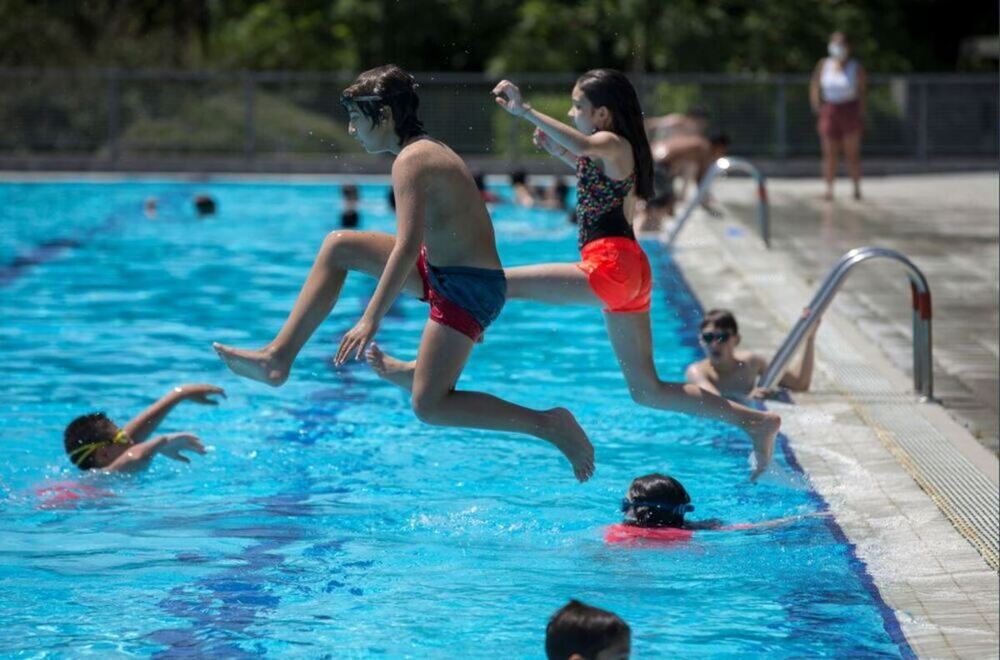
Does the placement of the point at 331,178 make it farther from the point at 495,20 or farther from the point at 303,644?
the point at 303,644

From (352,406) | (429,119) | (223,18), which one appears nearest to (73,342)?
(352,406)

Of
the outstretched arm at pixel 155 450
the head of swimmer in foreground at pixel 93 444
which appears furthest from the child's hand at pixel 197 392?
the head of swimmer in foreground at pixel 93 444

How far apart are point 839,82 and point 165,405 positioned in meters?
12.0

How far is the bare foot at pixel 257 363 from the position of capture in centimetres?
562

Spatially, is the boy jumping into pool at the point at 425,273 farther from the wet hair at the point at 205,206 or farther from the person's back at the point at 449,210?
the wet hair at the point at 205,206

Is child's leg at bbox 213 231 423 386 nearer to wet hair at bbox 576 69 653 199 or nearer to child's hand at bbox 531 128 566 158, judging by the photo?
child's hand at bbox 531 128 566 158

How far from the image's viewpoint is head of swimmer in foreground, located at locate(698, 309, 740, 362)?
307 inches

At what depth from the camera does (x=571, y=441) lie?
5676 millimetres

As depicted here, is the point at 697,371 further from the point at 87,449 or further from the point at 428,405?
the point at 87,449

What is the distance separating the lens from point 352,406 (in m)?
8.37

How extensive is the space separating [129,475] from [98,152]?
719 inches

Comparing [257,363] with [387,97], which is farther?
[257,363]

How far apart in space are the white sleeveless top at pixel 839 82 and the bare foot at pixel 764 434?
1176cm

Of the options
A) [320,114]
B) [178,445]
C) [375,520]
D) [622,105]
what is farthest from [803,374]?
[320,114]
